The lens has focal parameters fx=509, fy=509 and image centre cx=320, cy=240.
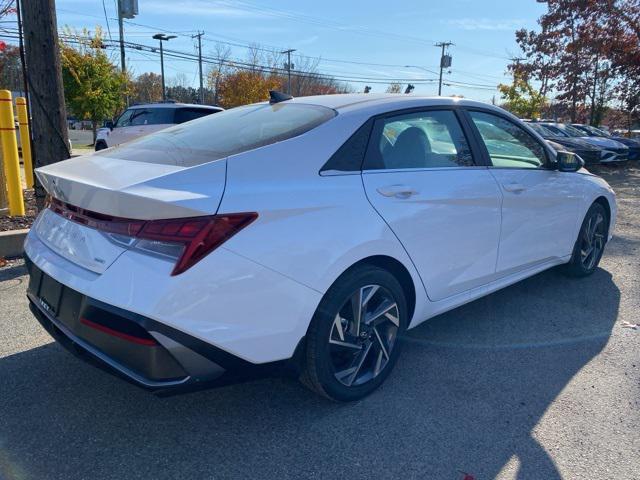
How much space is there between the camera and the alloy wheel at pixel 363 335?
8.65ft

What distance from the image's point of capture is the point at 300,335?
7.72 ft

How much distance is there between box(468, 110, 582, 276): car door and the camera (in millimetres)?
3576

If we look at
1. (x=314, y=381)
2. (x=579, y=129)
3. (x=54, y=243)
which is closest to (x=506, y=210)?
(x=314, y=381)

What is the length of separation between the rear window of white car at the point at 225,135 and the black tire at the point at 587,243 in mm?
3035

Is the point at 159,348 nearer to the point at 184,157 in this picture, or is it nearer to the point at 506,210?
the point at 184,157

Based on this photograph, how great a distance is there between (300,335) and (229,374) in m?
0.37

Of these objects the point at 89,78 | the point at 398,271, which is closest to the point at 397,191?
the point at 398,271

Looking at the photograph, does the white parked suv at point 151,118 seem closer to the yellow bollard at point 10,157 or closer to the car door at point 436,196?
the yellow bollard at point 10,157

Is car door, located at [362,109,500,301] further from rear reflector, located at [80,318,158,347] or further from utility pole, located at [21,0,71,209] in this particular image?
utility pole, located at [21,0,71,209]

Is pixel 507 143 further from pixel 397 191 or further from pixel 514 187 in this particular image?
pixel 397 191

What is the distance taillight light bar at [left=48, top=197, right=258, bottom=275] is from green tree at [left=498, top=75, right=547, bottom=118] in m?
34.2

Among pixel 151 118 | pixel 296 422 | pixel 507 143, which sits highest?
pixel 507 143

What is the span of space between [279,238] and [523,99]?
1427 inches

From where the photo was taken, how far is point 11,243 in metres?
5.22
